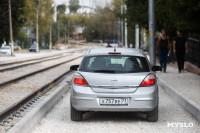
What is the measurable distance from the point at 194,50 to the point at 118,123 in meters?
14.1

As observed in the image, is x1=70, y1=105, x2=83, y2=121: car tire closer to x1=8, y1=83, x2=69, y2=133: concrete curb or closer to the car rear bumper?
the car rear bumper

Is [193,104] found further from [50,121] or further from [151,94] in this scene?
[50,121]

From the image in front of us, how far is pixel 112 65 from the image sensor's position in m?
8.41

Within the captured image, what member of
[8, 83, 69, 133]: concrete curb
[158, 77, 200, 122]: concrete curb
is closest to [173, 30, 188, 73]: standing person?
[158, 77, 200, 122]: concrete curb

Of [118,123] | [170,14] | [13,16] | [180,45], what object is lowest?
[118,123]

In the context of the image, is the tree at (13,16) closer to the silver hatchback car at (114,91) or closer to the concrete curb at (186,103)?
the concrete curb at (186,103)

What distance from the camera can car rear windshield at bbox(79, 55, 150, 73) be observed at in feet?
27.1

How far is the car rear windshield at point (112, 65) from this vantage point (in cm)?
827

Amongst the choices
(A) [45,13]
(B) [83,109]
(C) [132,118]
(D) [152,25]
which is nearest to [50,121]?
(B) [83,109]

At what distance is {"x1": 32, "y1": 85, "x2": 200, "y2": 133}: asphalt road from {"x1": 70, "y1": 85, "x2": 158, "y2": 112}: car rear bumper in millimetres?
321

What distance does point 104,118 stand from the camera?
349 inches

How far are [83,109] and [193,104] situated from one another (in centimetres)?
265

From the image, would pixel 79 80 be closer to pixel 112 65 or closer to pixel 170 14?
pixel 112 65

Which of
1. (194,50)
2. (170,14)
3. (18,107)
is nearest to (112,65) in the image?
(18,107)
